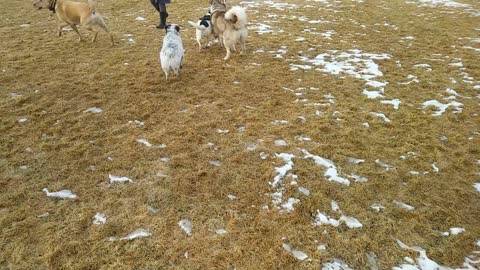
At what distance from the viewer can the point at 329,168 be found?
3754mm

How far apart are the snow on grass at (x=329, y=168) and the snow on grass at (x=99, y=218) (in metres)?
2.41

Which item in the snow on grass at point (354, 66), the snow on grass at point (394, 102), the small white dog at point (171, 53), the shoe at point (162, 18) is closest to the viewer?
the snow on grass at point (394, 102)

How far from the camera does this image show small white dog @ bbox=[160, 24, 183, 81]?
5.73 meters

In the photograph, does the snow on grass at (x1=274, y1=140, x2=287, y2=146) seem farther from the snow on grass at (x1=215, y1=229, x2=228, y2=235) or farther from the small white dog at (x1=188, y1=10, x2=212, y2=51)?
the small white dog at (x1=188, y1=10, x2=212, y2=51)

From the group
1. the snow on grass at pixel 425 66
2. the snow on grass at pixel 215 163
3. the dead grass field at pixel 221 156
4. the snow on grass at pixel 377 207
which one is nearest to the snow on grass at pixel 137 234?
the dead grass field at pixel 221 156

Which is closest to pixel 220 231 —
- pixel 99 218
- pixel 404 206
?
pixel 99 218

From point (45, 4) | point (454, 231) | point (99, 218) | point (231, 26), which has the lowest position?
point (454, 231)

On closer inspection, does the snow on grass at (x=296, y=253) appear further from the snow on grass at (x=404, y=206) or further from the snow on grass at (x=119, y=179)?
the snow on grass at (x=119, y=179)

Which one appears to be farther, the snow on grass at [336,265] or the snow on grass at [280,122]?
the snow on grass at [280,122]

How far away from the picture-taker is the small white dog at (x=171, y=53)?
5.73 meters

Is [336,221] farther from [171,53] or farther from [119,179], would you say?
[171,53]

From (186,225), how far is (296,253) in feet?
3.47

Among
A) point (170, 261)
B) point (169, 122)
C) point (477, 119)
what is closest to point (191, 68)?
point (169, 122)

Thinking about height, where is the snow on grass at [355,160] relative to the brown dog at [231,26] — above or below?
below
